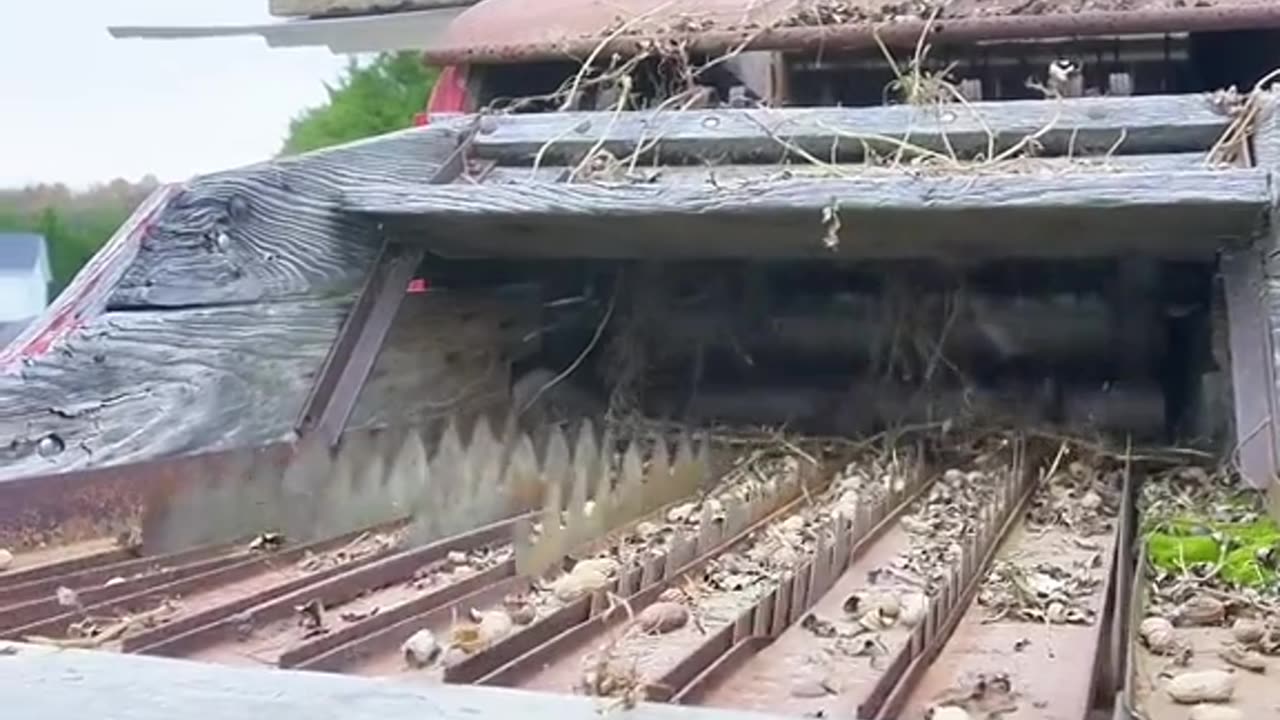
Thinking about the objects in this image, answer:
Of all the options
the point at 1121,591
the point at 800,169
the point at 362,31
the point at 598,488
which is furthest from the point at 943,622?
the point at 362,31

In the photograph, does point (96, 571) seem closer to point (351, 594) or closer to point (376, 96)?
point (351, 594)

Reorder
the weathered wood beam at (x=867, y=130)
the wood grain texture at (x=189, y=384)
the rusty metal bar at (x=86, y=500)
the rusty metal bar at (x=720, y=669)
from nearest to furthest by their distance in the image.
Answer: the rusty metal bar at (x=720, y=669)
the rusty metal bar at (x=86, y=500)
the wood grain texture at (x=189, y=384)
the weathered wood beam at (x=867, y=130)

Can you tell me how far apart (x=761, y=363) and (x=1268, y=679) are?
52.2 inches

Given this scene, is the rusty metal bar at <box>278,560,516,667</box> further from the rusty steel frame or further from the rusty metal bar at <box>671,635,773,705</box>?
the rusty steel frame

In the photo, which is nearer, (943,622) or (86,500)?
(943,622)

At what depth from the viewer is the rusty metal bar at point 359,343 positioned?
186 centimetres

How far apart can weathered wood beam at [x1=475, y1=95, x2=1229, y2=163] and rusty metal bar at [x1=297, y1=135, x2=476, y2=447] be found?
16cm

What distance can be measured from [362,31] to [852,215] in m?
3.14

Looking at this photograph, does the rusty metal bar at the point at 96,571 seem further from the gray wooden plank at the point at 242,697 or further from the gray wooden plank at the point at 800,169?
the gray wooden plank at the point at 800,169

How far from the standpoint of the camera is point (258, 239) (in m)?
1.87

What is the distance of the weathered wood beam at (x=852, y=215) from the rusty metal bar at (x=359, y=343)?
41 mm

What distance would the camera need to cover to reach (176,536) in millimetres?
1520

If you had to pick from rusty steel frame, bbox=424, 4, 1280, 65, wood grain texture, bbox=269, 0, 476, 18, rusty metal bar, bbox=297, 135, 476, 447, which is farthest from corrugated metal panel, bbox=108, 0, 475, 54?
rusty metal bar, bbox=297, 135, 476, 447

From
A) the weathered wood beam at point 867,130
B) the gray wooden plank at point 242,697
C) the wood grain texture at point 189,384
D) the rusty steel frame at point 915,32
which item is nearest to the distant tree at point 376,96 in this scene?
the rusty steel frame at point 915,32
